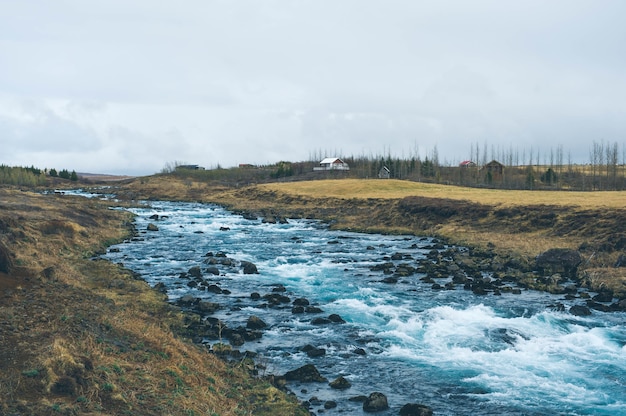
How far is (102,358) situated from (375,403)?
824 centimetres

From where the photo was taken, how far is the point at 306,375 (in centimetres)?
1833

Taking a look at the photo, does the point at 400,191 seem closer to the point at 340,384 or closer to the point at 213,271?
the point at 213,271

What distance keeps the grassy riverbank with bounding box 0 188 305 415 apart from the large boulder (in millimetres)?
26633

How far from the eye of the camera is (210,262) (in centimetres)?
4000

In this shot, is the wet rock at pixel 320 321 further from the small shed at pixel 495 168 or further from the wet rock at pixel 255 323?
the small shed at pixel 495 168

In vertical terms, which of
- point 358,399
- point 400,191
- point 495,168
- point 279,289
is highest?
point 495,168

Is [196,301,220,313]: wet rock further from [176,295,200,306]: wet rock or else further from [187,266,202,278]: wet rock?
[187,266,202,278]: wet rock

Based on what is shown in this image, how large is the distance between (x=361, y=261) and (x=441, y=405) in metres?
26.0

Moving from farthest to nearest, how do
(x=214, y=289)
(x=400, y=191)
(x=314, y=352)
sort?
(x=400, y=191) < (x=214, y=289) < (x=314, y=352)

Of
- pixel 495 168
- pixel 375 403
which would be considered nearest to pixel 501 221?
pixel 375 403

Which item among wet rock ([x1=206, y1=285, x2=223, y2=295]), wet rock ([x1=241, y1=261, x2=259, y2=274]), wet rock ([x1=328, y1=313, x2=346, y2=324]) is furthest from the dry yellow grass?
wet rock ([x1=328, y1=313, x2=346, y2=324])

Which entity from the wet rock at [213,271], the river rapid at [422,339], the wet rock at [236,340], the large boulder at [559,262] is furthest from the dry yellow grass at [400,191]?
the wet rock at [236,340]

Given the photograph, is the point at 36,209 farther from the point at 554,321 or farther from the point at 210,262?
the point at 554,321

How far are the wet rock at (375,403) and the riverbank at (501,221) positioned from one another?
20187 millimetres
